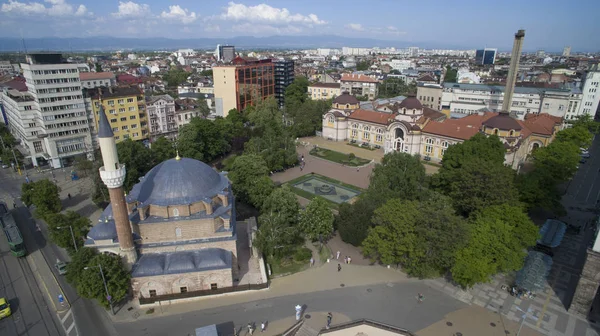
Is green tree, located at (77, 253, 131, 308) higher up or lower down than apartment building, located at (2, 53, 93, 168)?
lower down

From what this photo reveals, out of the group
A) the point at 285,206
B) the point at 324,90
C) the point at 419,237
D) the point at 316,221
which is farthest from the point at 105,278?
the point at 324,90

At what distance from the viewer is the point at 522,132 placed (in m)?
55.1

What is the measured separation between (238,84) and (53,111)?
37.9 m

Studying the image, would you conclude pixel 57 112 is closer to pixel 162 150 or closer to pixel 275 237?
pixel 162 150

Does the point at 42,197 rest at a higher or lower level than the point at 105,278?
higher

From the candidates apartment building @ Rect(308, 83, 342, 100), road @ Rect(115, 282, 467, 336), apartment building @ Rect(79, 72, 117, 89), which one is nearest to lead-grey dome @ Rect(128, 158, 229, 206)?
road @ Rect(115, 282, 467, 336)

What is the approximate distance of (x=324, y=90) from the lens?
104 meters

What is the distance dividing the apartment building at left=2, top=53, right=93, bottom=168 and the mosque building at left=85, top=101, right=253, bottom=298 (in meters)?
33.1

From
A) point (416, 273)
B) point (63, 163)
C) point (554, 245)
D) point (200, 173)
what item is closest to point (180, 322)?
point (200, 173)

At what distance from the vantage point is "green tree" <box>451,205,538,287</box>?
25875 millimetres

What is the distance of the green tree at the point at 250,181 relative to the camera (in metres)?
39.2

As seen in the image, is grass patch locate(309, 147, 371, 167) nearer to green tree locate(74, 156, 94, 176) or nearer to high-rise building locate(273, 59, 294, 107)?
green tree locate(74, 156, 94, 176)

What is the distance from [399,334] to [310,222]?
42.8 ft

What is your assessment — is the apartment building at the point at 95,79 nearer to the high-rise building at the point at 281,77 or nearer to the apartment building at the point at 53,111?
the apartment building at the point at 53,111
